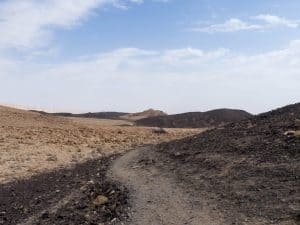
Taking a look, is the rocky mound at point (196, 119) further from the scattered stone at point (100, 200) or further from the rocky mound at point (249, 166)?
the scattered stone at point (100, 200)

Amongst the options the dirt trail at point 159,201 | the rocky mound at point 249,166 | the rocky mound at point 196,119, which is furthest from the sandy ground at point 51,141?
the rocky mound at point 196,119

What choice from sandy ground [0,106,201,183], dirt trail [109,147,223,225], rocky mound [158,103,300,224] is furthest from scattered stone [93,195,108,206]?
sandy ground [0,106,201,183]

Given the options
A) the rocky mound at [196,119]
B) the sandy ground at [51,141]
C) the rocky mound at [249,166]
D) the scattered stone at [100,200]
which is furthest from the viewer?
the rocky mound at [196,119]

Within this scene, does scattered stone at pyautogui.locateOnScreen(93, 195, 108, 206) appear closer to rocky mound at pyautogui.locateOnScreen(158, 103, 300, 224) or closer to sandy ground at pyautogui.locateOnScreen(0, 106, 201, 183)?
rocky mound at pyautogui.locateOnScreen(158, 103, 300, 224)

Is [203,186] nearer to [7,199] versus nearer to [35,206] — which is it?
[35,206]

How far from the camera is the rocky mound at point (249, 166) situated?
9.48 metres

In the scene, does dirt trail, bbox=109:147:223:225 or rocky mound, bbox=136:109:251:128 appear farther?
rocky mound, bbox=136:109:251:128

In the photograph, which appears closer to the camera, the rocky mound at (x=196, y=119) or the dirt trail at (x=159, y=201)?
the dirt trail at (x=159, y=201)

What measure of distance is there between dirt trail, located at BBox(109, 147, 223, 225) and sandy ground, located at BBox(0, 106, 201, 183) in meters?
5.28

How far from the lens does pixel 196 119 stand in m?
40.0

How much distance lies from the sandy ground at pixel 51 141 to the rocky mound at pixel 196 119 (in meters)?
8.67

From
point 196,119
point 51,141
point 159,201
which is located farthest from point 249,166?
point 196,119

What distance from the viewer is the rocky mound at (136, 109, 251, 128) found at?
125 ft

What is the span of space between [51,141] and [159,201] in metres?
14.1
